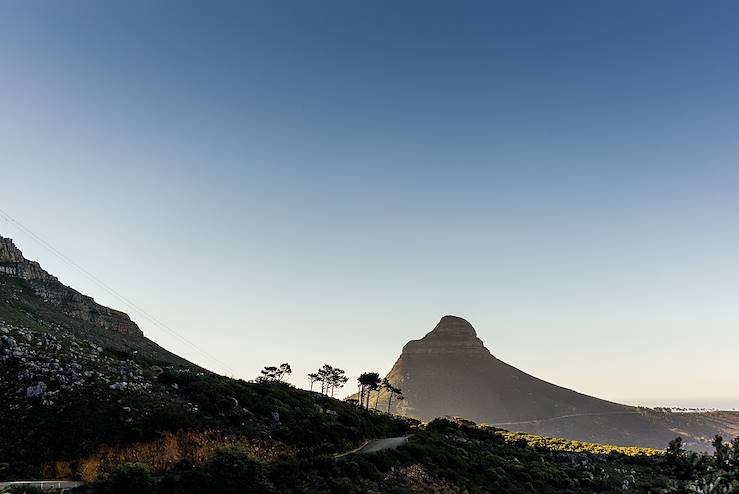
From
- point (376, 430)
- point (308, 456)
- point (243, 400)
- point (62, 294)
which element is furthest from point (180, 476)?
point (62, 294)

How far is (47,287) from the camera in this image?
9469 cm

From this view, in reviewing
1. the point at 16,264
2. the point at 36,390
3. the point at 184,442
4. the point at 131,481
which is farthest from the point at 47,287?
the point at 131,481

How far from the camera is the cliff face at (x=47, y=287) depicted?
289 ft

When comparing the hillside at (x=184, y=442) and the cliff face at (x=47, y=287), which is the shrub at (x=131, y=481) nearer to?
the hillside at (x=184, y=442)

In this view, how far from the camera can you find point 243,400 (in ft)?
124

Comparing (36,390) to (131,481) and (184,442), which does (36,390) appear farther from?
(131,481)

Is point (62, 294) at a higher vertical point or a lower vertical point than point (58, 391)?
higher

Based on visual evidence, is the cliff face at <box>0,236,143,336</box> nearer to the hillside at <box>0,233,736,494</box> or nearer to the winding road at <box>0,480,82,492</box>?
the hillside at <box>0,233,736,494</box>

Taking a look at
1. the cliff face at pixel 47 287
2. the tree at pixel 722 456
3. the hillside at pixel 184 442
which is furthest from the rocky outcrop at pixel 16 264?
the tree at pixel 722 456

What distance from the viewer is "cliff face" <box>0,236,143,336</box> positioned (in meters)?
88.1

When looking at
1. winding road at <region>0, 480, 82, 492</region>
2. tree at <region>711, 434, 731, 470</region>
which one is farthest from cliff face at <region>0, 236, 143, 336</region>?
tree at <region>711, 434, 731, 470</region>

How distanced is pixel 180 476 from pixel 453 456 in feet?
85.7

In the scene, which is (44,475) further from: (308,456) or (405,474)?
(405,474)

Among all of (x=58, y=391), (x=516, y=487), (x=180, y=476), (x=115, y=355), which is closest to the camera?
(x=180, y=476)
